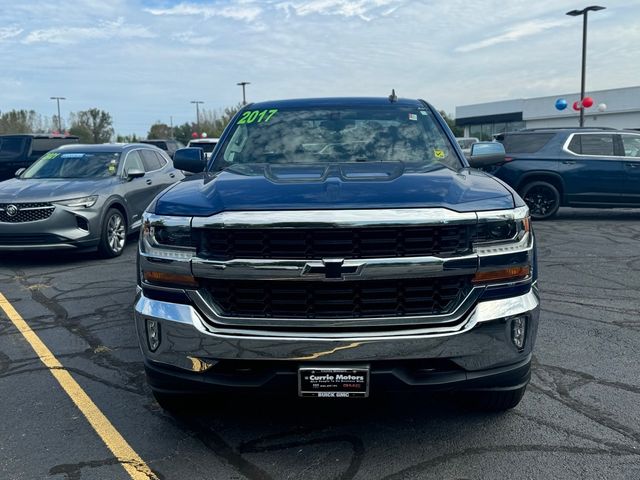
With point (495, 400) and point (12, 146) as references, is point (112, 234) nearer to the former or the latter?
point (495, 400)

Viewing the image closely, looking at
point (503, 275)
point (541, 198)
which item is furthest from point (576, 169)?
point (503, 275)

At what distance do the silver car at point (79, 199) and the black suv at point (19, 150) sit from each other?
257 inches

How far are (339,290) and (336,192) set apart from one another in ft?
1.56

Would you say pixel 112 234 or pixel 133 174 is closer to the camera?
pixel 112 234

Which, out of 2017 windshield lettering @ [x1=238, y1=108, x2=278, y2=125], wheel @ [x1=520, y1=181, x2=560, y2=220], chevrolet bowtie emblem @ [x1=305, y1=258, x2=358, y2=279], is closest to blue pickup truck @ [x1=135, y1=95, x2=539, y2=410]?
chevrolet bowtie emblem @ [x1=305, y1=258, x2=358, y2=279]

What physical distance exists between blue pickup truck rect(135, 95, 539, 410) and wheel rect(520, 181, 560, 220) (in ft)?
31.4

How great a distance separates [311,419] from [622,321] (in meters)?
3.30

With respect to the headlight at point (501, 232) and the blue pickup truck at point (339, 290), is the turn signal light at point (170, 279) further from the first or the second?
the headlight at point (501, 232)

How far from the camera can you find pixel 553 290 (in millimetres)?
6500

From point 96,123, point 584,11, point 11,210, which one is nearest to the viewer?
point 11,210

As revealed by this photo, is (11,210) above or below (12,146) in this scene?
below

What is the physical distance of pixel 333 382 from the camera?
2.81 m

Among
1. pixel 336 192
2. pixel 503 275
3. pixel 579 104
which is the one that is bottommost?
pixel 503 275

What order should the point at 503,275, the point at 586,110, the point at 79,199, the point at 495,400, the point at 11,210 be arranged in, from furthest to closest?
the point at 586,110, the point at 79,199, the point at 11,210, the point at 495,400, the point at 503,275
